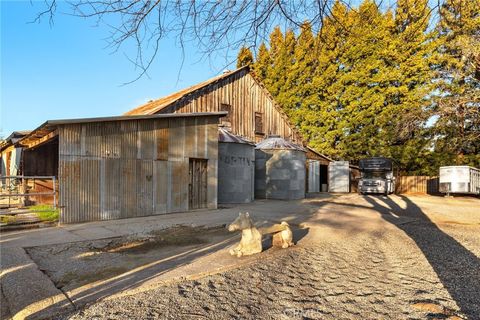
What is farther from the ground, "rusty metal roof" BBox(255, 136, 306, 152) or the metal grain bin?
"rusty metal roof" BBox(255, 136, 306, 152)

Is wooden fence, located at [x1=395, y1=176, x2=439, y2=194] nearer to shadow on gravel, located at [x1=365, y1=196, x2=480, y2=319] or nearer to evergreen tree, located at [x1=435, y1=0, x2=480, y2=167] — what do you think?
evergreen tree, located at [x1=435, y1=0, x2=480, y2=167]

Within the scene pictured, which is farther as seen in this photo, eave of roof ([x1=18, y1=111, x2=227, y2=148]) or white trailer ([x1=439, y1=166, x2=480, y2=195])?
white trailer ([x1=439, y1=166, x2=480, y2=195])

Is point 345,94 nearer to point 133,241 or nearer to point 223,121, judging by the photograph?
point 223,121

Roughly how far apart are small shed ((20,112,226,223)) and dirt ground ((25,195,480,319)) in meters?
3.67

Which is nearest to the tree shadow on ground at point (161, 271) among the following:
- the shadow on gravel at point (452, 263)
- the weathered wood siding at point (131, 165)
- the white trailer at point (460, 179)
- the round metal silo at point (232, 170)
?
the shadow on gravel at point (452, 263)

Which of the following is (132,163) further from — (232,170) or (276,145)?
(276,145)

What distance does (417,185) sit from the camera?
1073 inches

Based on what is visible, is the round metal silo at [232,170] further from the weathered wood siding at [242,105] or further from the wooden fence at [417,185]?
the wooden fence at [417,185]

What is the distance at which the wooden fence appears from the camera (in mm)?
26578

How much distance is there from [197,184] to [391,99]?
22216 millimetres

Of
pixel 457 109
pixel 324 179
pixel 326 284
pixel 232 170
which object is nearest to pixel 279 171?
pixel 232 170

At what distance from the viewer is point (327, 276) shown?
5.45 metres

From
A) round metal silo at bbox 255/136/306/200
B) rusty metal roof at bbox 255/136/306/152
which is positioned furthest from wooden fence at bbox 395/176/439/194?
rusty metal roof at bbox 255/136/306/152

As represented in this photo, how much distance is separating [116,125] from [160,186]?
2960mm
